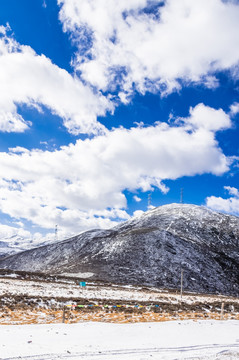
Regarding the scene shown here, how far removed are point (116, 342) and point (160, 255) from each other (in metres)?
77.4

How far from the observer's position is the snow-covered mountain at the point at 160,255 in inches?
2990

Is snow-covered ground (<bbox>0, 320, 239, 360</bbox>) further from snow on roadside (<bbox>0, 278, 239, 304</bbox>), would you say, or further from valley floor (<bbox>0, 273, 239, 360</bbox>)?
snow on roadside (<bbox>0, 278, 239, 304</bbox>)

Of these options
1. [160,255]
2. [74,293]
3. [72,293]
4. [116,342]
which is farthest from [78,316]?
[160,255]

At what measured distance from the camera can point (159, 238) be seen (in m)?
97.0

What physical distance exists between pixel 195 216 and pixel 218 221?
38.5ft

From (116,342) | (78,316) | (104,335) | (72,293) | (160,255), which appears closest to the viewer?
(116,342)

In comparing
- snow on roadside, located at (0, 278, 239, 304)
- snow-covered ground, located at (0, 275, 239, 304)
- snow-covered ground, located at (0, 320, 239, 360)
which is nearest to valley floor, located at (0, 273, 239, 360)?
snow-covered ground, located at (0, 320, 239, 360)

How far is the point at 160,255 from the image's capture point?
86875mm

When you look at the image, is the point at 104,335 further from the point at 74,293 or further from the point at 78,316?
the point at 74,293

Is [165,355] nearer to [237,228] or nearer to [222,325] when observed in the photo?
[222,325]

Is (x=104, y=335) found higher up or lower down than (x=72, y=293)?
higher up

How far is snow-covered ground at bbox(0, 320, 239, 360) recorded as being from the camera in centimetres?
1091

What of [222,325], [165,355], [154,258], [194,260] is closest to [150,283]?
[154,258]

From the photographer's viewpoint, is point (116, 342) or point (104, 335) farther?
point (104, 335)
